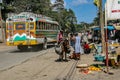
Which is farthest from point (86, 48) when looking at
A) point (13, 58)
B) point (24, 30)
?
point (24, 30)

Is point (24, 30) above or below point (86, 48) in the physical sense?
above

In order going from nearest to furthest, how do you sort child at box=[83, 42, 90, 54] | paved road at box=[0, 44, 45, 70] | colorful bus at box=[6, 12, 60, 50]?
paved road at box=[0, 44, 45, 70] < child at box=[83, 42, 90, 54] < colorful bus at box=[6, 12, 60, 50]

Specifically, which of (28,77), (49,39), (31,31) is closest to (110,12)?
(28,77)

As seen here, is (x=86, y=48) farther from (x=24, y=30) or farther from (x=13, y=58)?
(x=24, y=30)

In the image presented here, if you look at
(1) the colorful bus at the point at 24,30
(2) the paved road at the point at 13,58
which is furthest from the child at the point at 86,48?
(1) the colorful bus at the point at 24,30

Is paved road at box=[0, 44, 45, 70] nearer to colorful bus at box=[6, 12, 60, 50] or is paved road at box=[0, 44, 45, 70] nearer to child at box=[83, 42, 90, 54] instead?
colorful bus at box=[6, 12, 60, 50]

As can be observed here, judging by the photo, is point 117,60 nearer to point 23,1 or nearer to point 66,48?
point 66,48

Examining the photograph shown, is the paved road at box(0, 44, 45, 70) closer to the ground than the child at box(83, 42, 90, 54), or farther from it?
closer to the ground

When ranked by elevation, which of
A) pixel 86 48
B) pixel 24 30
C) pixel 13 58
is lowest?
pixel 13 58

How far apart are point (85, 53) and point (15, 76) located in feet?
43.4

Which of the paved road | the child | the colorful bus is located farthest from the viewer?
the colorful bus

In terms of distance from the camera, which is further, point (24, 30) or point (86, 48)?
point (24, 30)

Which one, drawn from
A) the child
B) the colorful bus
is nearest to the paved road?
the colorful bus

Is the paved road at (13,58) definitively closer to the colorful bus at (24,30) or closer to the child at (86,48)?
the colorful bus at (24,30)
